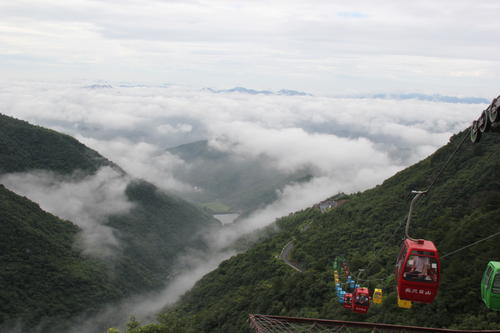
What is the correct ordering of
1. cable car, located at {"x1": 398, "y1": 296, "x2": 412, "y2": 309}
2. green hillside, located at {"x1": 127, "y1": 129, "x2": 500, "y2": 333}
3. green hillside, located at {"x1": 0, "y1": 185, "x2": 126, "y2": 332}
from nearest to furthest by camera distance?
cable car, located at {"x1": 398, "y1": 296, "x2": 412, "y2": 309}
green hillside, located at {"x1": 127, "y1": 129, "x2": 500, "y2": 333}
green hillside, located at {"x1": 0, "y1": 185, "x2": 126, "y2": 332}

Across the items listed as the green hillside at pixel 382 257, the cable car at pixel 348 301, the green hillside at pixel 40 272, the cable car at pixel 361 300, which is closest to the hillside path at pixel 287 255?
A: the green hillside at pixel 382 257

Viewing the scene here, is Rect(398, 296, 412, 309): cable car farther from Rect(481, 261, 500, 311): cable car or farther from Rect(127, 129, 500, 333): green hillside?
Rect(127, 129, 500, 333): green hillside

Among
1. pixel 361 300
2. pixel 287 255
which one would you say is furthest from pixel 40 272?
pixel 361 300

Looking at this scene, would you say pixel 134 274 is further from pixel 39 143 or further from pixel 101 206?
pixel 39 143

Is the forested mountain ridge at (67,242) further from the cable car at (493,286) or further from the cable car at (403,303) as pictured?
the cable car at (493,286)

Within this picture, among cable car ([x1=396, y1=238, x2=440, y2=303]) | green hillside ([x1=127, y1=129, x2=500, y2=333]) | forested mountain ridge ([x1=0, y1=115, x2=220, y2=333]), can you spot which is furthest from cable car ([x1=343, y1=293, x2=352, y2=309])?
forested mountain ridge ([x1=0, y1=115, x2=220, y2=333])

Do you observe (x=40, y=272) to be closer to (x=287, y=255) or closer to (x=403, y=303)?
Result: (x=287, y=255)
